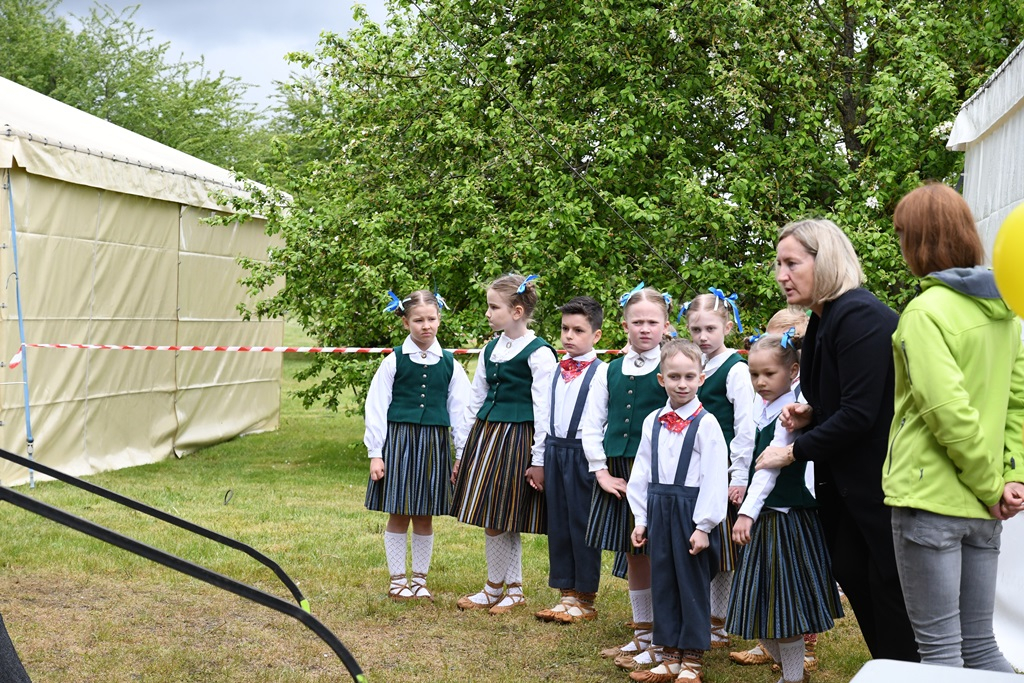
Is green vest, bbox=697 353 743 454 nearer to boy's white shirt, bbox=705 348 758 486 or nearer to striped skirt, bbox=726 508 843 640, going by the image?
boy's white shirt, bbox=705 348 758 486

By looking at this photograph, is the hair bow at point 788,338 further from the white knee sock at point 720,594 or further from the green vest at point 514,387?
the green vest at point 514,387

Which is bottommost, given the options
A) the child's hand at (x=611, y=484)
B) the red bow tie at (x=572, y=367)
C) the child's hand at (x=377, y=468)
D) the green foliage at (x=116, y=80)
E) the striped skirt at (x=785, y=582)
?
the striped skirt at (x=785, y=582)

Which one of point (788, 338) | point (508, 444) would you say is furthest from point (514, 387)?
point (788, 338)

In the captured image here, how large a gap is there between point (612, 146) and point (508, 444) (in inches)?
184

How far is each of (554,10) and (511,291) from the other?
564cm

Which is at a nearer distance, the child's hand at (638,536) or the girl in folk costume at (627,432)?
the child's hand at (638,536)

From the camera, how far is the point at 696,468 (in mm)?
3775

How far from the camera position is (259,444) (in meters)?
11.3

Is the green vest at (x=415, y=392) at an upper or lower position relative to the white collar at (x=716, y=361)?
lower

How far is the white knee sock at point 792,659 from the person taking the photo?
11.9ft

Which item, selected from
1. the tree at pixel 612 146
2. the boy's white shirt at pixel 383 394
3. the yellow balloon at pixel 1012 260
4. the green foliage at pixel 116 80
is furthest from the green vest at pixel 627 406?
the green foliage at pixel 116 80

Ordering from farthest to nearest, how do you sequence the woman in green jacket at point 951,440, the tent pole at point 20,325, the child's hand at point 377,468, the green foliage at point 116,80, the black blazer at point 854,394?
the green foliage at point 116,80 → the tent pole at point 20,325 → the child's hand at point 377,468 → the black blazer at point 854,394 → the woman in green jacket at point 951,440

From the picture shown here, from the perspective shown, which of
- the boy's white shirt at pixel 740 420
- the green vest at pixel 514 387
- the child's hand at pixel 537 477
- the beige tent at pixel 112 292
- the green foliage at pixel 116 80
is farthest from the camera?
the green foliage at pixel 116 80

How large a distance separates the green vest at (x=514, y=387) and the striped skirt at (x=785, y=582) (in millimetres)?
1504
